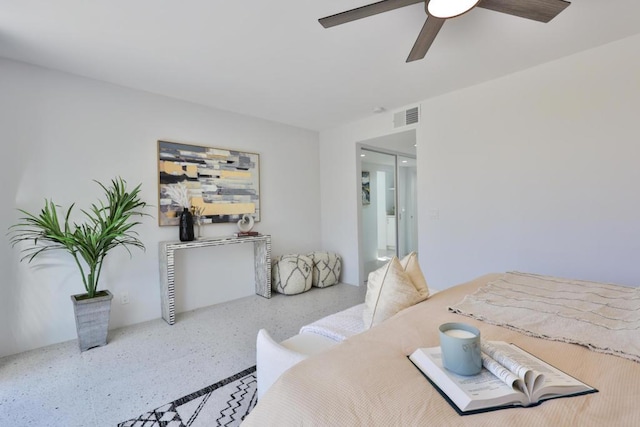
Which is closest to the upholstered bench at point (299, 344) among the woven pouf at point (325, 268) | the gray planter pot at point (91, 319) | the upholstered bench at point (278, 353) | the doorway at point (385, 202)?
the upholstered bench at point (278, 353)

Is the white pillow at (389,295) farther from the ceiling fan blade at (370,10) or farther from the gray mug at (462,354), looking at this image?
the ceiling fan blade at (370,10)

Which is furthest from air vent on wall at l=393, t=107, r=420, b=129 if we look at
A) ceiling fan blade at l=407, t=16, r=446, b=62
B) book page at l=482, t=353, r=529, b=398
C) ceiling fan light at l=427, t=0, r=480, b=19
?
book page at l=482, t=353, r=529, b=398

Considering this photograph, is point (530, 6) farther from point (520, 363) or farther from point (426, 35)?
point (520, 363)

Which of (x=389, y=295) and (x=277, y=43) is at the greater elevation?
(x=277, y=43)

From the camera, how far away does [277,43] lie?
88.3 inches

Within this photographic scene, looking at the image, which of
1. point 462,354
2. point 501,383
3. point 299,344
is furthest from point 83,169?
point 501,383

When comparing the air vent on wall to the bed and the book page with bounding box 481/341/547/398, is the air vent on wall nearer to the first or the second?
the bed

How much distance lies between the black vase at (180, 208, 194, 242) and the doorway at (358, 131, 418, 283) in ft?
7.49

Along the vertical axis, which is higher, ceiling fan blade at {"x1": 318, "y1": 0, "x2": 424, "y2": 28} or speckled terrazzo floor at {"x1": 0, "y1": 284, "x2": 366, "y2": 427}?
ceiling fan blade at {"x1": 318, "y1": 0, "x2": 424, "y2": 28}

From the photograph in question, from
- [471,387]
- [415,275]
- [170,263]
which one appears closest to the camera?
[471,387]

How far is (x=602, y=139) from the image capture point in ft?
7.81

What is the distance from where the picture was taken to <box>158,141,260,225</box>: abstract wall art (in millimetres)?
3223

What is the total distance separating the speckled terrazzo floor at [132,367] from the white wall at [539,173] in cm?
167

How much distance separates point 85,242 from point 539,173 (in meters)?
3.98
